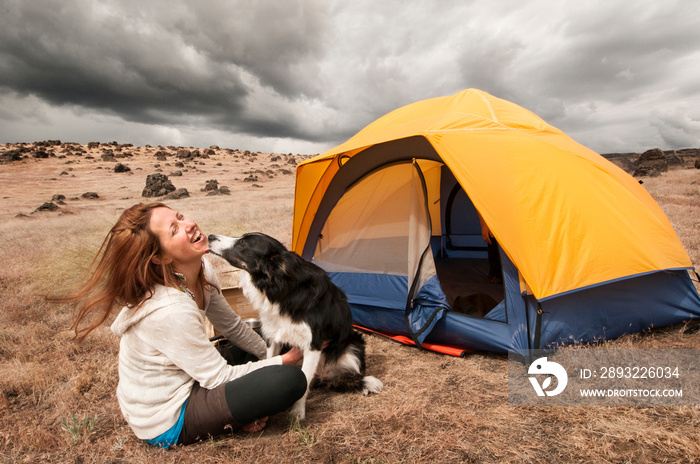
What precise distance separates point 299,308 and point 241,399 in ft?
2.73

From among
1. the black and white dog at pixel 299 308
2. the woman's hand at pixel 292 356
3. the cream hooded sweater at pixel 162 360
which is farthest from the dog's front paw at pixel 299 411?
the cream hooded sweater at pixel 162 360

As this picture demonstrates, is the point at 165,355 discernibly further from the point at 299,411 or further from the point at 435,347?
the point at 435,347

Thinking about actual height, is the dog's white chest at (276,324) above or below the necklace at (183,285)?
below

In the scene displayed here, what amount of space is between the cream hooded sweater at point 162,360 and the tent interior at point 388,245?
7.18ft

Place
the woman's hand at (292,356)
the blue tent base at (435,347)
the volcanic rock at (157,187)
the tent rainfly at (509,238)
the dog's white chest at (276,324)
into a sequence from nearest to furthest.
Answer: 1. the woman's hand at (292,356)
2. the dog's white chest at (276,324)
3. the tent rainfly at (509,238)
4. the blue tent base at (435,347)
5. the volcanic rock at (157,187)

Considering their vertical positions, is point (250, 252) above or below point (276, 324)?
above

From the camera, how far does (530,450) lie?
2.17 metres

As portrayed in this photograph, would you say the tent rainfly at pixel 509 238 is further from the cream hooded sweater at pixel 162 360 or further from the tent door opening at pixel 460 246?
the cream hooded sweater at pixel 162 360

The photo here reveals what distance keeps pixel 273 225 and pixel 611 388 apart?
348 inches

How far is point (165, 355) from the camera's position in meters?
2.03

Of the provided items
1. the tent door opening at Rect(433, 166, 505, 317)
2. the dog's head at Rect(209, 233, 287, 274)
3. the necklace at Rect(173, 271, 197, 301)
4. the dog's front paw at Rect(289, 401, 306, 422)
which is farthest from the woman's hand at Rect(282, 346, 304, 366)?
the tent door opening at Rect(433, 166, 505, 317)

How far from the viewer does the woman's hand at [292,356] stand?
8.18 feet

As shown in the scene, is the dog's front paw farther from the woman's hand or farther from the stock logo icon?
the stock logo icon

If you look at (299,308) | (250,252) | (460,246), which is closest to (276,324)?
(299,308)
